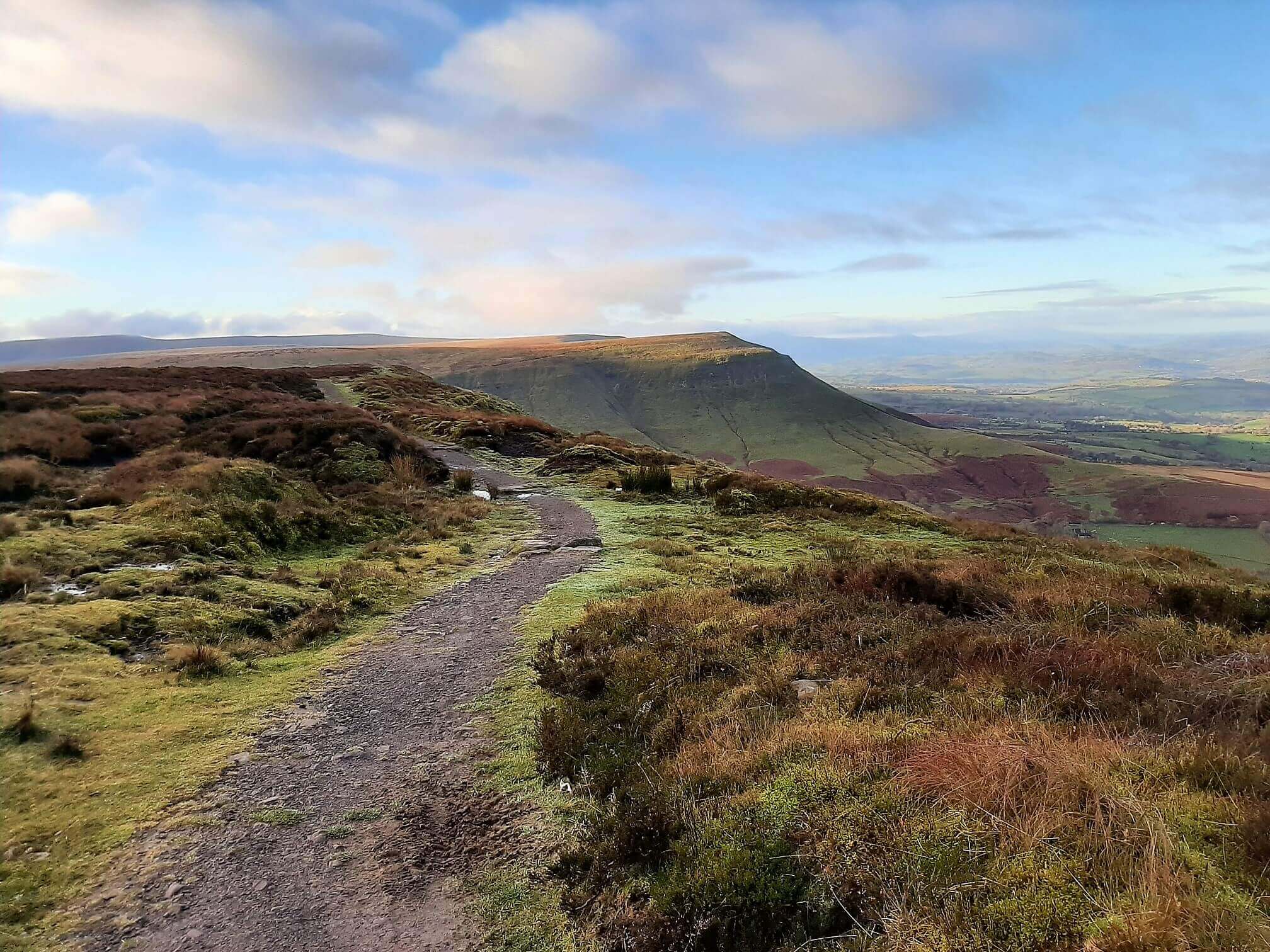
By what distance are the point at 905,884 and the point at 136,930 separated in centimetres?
557

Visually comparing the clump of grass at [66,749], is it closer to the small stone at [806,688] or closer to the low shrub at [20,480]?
the small stone at [806,688]

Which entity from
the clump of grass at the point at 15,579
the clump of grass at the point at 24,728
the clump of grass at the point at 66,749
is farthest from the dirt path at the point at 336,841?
the clump of grass at the point at 15,579

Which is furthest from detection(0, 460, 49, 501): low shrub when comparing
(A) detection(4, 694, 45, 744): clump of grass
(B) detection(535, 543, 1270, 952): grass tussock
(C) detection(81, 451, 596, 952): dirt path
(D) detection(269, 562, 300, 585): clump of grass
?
(B) detection(535, 543, 1270, 952): grass tussock

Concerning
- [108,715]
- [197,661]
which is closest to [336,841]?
[108,715]

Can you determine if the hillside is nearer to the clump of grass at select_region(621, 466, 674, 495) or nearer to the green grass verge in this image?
the green grass verge

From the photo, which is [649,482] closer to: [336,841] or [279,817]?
[279,817]

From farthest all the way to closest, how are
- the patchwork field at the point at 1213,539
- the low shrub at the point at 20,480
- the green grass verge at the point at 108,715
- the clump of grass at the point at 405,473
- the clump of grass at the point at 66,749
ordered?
the patchwork field at the point at 1213,539
the clump of grass at the point at 405,473
the low shrub at the point at 20,480
the clump of grass at the point at 66,749
the green grass verge at the point at 108,715

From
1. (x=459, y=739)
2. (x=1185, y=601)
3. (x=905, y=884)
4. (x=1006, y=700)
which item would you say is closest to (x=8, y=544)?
(x=459, y=739)

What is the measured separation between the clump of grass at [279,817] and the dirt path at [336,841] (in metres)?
0.03

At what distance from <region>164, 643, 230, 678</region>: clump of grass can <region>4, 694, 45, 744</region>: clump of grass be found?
1817 mm

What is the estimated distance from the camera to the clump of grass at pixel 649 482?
2800cm

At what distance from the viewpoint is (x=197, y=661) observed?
8867 millimetres

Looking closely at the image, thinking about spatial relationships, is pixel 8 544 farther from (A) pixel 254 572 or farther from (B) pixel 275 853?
(B) pixel 275 853

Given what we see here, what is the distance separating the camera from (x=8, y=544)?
11.4 m
